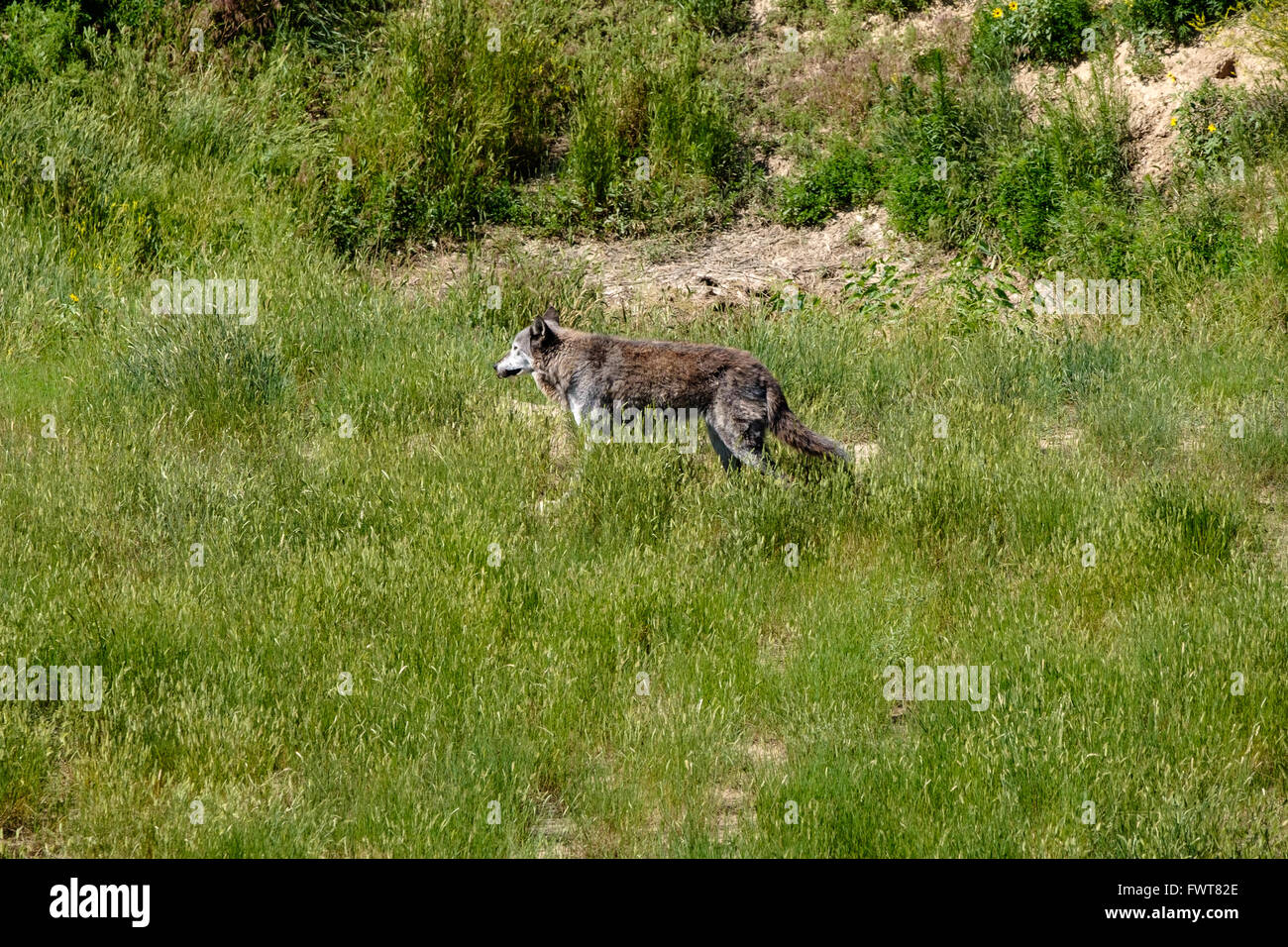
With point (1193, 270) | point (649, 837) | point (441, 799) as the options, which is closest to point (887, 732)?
point (649, 837)

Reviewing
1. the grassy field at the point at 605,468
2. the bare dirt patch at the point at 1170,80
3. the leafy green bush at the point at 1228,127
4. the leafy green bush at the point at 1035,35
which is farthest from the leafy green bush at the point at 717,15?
the leafy green bush at the point at 1228,127

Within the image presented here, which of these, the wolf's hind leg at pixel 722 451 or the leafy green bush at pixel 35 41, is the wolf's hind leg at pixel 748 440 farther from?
the leafy green bush at pixel 35 41

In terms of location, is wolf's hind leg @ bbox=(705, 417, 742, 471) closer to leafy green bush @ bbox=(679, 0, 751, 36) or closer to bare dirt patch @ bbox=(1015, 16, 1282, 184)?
bare dirt patch @ bbox=(1015, 16, 1282, 184)

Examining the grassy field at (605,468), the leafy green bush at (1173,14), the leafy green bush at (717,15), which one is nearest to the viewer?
the grassy field at (605,468)

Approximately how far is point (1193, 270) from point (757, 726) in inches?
310

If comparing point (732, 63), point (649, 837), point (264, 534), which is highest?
point (732, 63)

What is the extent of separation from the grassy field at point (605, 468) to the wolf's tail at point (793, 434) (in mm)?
218

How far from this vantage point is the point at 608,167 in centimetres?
1491

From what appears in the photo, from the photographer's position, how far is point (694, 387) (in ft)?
30.5

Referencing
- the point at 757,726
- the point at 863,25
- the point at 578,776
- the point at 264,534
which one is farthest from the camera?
the point at 863,25

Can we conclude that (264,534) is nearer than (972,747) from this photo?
No

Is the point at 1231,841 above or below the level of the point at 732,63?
below

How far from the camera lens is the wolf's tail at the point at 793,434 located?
30.0ft

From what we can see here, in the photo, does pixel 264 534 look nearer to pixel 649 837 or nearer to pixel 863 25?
pixel 649 837
